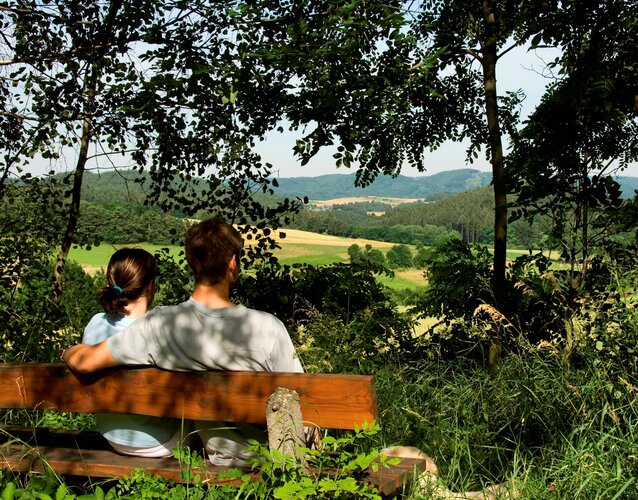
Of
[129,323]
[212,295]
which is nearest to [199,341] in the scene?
[212,295]

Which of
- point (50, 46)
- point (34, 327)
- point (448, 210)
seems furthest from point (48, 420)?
point (448, 210)

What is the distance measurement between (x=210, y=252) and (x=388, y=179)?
423 cm

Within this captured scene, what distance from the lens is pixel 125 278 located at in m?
3.01

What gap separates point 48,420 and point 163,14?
333 centimetres

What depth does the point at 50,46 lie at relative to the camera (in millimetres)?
6410

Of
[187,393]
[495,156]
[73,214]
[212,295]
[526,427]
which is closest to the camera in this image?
[187,393]

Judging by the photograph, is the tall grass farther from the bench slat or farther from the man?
the man

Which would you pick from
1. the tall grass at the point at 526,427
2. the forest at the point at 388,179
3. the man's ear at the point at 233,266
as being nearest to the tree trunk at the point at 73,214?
the forest at the point at 388,179

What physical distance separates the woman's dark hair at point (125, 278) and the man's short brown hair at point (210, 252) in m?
0.39

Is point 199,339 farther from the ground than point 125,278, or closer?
closer

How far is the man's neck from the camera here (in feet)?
8.66

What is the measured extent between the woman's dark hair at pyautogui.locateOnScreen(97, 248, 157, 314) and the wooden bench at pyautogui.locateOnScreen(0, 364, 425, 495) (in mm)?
425

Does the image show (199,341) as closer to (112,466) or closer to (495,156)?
(112,466)

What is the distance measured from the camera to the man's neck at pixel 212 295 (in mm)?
2641
